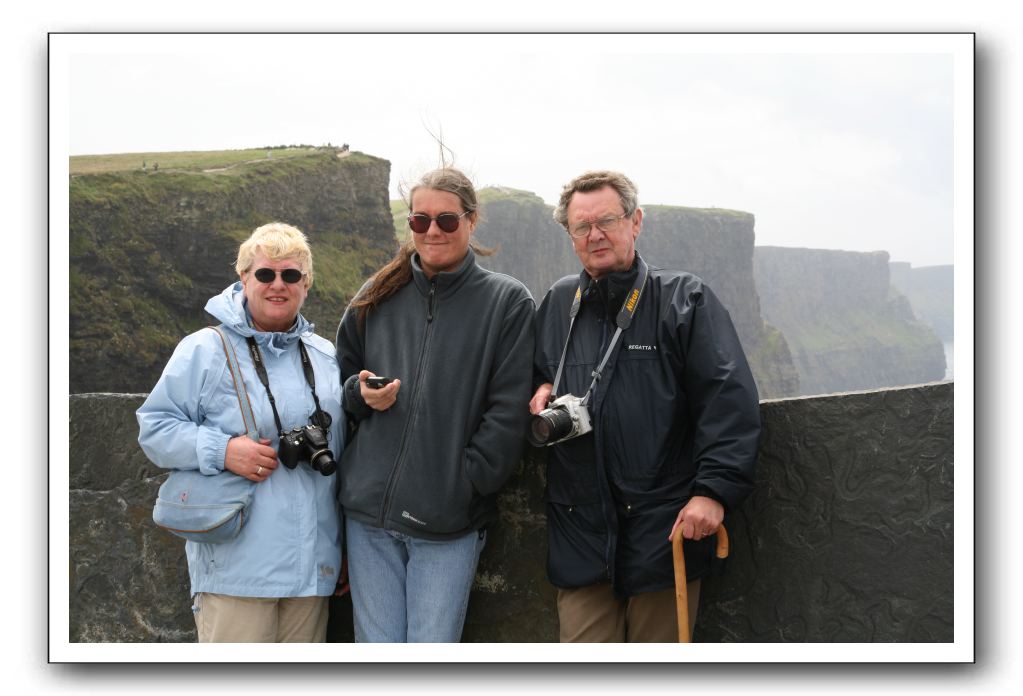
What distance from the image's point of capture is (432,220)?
13.3ft

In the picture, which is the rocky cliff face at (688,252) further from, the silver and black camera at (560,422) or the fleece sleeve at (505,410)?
the silver and black camera at (560,422)

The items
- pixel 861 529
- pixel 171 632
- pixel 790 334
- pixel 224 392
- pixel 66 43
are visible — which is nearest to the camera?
pixel 224 392

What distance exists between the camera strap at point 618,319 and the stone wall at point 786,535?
2.46 feet

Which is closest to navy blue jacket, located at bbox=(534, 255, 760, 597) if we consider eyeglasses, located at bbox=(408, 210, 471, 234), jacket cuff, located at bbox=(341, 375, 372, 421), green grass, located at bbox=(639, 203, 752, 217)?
eyeglasses, located at bbox=(408, 210, 471, 234)

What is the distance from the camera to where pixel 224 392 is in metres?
3.91

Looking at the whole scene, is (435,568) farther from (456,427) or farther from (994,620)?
(994,620)

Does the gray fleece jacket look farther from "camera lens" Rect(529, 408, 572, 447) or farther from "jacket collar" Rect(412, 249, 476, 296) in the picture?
"camera lens" Rect(529, 408, 572, 447)

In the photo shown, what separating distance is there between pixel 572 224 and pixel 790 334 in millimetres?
139573

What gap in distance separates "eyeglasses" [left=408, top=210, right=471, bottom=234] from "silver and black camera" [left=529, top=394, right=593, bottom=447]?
3.07ft

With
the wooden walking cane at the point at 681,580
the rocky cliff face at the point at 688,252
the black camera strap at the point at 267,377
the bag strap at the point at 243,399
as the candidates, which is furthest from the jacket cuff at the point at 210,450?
the rocky cliff face at the point at 688,252

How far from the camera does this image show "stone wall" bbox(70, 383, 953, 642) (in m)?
4.10

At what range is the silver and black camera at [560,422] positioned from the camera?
3672 mm

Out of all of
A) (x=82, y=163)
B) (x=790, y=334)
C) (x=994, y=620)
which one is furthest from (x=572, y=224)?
(x=790, y=334)

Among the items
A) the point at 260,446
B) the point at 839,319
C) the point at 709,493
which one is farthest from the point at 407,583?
the point at 839,319
